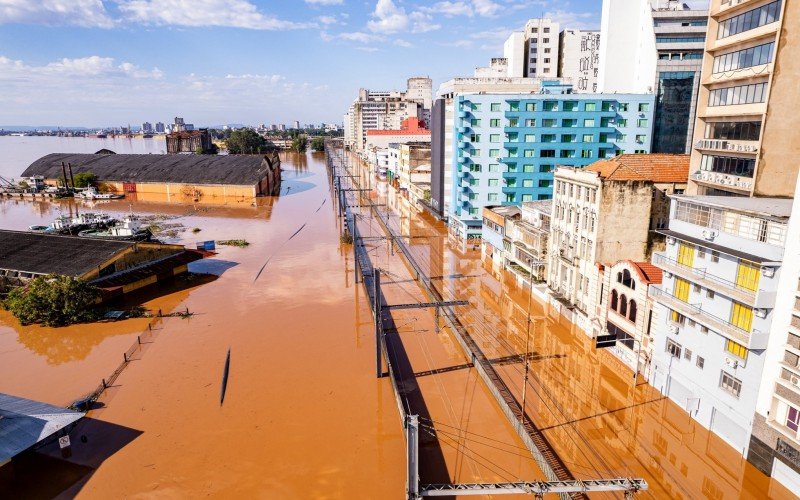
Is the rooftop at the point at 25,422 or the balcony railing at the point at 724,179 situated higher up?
the balcony railing at the point at 724,179

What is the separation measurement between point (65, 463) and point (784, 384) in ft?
101

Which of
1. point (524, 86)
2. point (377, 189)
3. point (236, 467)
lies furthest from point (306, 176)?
point (236, 467)

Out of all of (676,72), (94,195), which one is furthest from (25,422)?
(94,195)

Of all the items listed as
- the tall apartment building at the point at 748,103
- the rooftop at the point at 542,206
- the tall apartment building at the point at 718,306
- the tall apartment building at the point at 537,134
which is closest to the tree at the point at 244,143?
the tall apartment building at the point at 537,134

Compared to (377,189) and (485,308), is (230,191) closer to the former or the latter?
(377,189)

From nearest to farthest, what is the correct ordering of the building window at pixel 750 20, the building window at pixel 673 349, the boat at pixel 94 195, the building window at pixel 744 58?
1. the building window at pixel 673 349
2. the building window at pixel 750 20
3. the building window at pixel 744 58
4. the boat at pixel 94 195

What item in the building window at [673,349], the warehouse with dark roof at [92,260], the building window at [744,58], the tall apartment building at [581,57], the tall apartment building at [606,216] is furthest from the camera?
the tall apartment building at [581,57]

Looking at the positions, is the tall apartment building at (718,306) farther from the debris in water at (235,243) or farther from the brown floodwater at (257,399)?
the debris in water at (235,243)

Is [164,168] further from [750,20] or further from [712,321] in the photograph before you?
[712,321]

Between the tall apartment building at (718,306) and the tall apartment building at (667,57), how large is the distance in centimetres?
3910

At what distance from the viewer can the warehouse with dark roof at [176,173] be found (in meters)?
100

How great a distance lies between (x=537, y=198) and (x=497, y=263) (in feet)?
46.5

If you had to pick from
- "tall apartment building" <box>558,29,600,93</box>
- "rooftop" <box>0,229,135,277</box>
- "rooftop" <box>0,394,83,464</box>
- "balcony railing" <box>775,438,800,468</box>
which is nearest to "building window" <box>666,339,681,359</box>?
"balcony railing" <box>775,438,800,468</box>

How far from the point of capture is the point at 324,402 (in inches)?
1031
